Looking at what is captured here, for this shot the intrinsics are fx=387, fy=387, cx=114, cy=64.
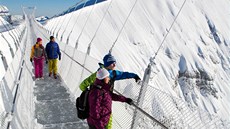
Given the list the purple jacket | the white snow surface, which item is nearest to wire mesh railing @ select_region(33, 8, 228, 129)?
the purple jacket

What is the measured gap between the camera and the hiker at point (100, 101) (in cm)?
460

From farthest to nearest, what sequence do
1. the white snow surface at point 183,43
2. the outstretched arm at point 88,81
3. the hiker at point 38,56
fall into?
the white snow surface at point 183,43 → the hiker at point 38,56 → the outstretched arm at point 88,81

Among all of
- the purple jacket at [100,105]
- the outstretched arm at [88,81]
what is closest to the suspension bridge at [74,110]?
the purple jacket at [100,105]

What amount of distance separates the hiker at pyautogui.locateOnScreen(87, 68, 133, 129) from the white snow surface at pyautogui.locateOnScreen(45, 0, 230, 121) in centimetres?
6779

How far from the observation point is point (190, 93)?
12219 centimetres

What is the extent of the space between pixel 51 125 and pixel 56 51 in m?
4.76

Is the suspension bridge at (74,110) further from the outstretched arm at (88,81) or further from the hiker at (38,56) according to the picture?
the hiker at (38,56)

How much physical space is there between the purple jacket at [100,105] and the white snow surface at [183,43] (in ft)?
222

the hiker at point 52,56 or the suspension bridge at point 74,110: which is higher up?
the hiker at point 52,56

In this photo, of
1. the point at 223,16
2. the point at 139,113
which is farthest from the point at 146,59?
the point at 139,113

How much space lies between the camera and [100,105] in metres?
4.64

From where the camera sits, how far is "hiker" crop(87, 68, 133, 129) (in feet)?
15.1

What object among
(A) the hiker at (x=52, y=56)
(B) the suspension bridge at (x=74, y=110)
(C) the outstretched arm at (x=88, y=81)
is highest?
(A) the hiker at (x=52, y=56)

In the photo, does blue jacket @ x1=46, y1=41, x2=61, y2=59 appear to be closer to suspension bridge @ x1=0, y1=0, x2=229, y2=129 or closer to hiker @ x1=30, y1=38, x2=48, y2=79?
hiker @ x1=30, y1=38, x2=48, y2=79
